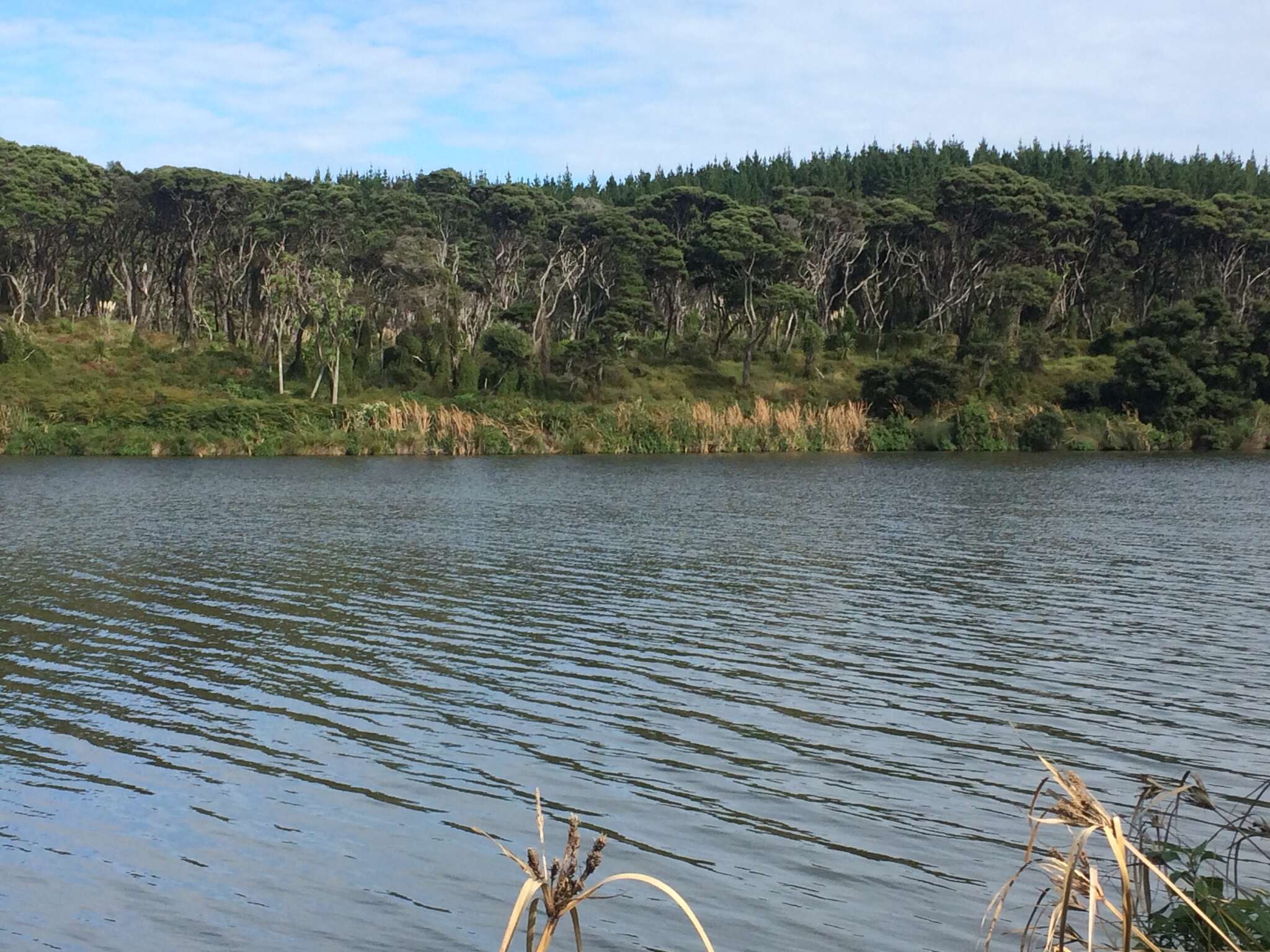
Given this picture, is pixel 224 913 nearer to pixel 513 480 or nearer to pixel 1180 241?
pixel 513 480

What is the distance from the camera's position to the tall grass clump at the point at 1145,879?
13.4 feet

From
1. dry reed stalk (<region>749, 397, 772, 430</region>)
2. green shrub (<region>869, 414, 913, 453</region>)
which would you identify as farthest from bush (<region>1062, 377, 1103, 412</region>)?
dry reed stalk (<region>749, 397, 772, 430</region>)

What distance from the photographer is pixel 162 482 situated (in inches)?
1826

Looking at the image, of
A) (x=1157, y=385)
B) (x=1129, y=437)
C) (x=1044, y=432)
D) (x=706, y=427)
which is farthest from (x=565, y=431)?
(x=1157, y=385)

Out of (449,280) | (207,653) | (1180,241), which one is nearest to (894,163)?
(1180,241)

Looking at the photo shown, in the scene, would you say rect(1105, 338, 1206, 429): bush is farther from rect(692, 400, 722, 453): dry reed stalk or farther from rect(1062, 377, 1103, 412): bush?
rect(692, 400, 722, 453): dry reed stalk

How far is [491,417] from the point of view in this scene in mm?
67812

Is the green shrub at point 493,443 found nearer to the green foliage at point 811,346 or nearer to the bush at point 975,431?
the green foliage at point 811,346

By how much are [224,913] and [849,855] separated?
430cm

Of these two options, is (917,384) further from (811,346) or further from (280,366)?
(280,366)

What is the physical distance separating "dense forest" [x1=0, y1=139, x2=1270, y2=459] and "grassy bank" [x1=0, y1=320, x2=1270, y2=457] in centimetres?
138

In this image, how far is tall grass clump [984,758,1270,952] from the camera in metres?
4.09

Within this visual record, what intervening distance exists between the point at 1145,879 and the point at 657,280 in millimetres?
82391

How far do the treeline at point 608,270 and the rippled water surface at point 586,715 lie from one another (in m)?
47.1
